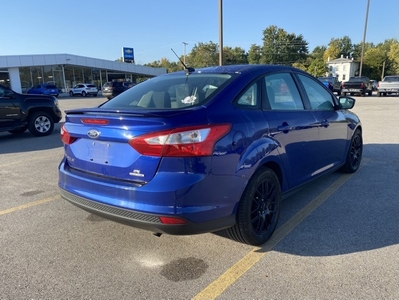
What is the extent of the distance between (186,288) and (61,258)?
1.22 m

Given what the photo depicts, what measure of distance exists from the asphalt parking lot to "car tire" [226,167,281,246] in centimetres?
14

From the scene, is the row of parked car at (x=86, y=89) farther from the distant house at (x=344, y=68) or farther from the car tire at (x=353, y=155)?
the distant house at (x=344, y=68)

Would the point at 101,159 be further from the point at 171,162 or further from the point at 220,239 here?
the point at 220,239

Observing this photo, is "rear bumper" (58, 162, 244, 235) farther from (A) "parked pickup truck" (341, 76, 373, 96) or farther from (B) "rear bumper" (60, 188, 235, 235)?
(A) "parked pickup truck" (341, 76, 373, 96)

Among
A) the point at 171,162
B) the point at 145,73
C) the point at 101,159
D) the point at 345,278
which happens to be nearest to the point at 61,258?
the point at 101,159

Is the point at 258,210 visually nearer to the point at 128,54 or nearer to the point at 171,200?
the point at 171,200

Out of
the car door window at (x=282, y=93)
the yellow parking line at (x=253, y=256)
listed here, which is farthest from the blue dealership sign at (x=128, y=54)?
the yellow parking line at (x=253, y=256)

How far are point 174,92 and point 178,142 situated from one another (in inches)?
40.9

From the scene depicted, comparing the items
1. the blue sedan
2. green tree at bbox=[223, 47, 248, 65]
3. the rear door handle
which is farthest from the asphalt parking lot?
green tree at bbox=[223, 47, 248, 65]

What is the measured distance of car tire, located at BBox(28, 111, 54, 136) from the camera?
9.63 meters

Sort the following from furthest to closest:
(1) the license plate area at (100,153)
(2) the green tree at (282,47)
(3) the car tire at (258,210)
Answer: (2) the green tree at (282,47)
(3) the car tire at (258,210)
(1) the license plate area at (100,153)

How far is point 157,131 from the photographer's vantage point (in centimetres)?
240

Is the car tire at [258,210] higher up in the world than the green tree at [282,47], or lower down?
lower down

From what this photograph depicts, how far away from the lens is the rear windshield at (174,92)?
2994mm
